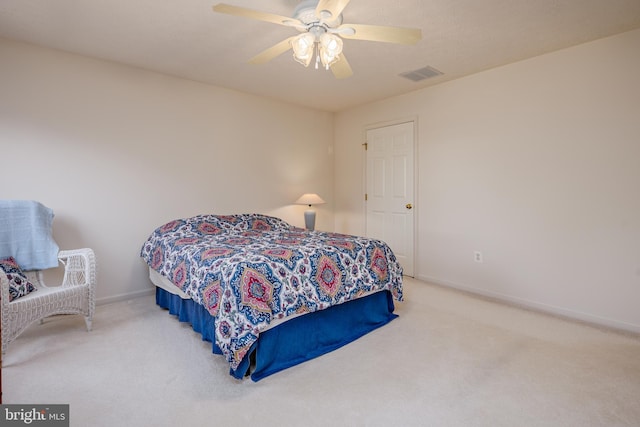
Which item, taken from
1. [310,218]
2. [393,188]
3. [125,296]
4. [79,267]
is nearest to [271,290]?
[79,267]

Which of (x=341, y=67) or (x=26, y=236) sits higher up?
(x=341, y=67)

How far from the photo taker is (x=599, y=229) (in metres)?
2.83

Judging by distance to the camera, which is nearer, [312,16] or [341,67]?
[312,16]

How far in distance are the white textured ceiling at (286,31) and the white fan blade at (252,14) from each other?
47 cm

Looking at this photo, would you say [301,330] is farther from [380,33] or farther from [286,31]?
[286,31]

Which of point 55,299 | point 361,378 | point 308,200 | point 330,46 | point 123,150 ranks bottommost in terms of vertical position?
point 361,378

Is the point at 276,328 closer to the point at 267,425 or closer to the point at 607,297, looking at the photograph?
the point at 267,425

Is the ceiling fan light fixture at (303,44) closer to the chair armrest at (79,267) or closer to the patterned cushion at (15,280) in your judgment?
the chair armrest at (79,267)

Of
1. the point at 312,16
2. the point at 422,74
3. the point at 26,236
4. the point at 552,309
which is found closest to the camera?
the point at 312,16

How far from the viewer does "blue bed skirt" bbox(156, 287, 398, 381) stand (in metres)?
2.06

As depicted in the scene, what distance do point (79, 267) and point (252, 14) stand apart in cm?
242

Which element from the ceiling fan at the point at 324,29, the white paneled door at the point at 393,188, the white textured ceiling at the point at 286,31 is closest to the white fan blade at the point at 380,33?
the ceiling fan at the point at 324,29

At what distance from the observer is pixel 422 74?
11.8ft

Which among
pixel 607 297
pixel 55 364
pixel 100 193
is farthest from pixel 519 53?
pixel 55 364
